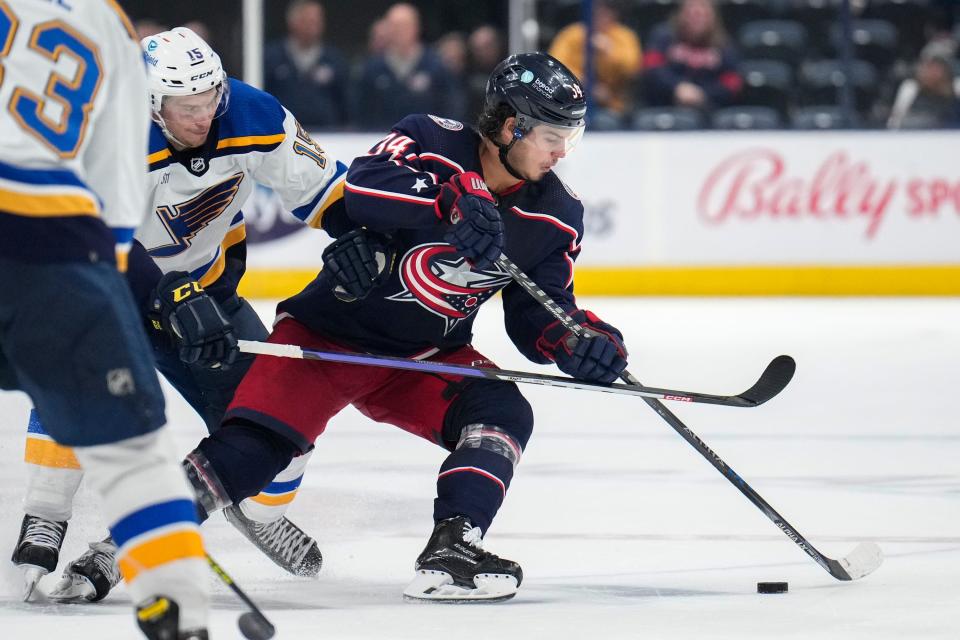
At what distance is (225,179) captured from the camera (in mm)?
3002

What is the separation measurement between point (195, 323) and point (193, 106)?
1.36 feet

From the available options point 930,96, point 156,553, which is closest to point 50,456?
point 156,553

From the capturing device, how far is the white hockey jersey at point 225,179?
2.96m

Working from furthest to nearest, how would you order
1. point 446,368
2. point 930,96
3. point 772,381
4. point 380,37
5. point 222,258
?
point 380,37
point 930,96
point 222,258
point 772,381
point 446,368

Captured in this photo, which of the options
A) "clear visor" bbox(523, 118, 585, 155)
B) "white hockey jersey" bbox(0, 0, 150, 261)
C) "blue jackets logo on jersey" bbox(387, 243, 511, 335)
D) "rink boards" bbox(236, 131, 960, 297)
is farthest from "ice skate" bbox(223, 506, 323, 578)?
"rink boards" bbox(236, 131, 960, 297)

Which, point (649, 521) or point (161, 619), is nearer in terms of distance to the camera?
point (161, 619)

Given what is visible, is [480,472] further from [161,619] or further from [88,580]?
[161,619]

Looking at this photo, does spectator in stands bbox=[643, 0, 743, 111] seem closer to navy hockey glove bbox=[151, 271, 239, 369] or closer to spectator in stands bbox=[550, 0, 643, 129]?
spectator in stands bbox=[550, 0, 643, 129]

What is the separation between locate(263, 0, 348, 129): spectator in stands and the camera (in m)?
8.36

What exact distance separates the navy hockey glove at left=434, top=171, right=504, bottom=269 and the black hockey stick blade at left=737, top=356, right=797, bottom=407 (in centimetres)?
63

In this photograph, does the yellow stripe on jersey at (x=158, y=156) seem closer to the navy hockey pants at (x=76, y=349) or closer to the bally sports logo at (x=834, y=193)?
the navy hockey pants at (x=76, y=349)

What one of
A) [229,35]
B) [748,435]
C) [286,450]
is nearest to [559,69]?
[286,450]

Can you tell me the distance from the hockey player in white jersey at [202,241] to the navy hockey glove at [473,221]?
40 cm

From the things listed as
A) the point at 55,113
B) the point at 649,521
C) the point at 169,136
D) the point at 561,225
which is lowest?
the point at 649,521
